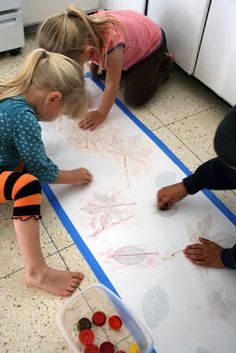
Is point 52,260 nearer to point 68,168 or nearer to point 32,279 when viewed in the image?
point 32,279

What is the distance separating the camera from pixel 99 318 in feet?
2.72

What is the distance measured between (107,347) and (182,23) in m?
1.00

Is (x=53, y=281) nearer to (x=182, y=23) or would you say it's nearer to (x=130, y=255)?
(x=130, y=255)

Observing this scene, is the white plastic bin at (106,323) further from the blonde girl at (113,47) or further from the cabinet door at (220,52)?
the cabinet door at (220,52)

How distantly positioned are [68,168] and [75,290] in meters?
0.36

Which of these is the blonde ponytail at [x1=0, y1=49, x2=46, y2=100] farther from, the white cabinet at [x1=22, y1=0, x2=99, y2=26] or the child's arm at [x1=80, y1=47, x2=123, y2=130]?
the white cabinet at [x1=22, y1=0, x2=99, y2=26]

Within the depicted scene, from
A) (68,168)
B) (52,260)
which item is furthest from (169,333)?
(68,168)

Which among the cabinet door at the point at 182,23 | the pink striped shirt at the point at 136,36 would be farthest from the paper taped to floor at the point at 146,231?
the cabinet door at the point at 182,23

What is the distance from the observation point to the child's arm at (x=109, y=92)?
115cm

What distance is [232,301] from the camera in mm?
882

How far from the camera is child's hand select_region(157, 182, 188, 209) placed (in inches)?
39.6

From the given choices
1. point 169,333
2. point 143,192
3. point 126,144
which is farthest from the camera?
point 126,144

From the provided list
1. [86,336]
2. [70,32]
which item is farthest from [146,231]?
[70,32]

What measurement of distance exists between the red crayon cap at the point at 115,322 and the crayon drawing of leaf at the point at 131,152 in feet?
1.30
